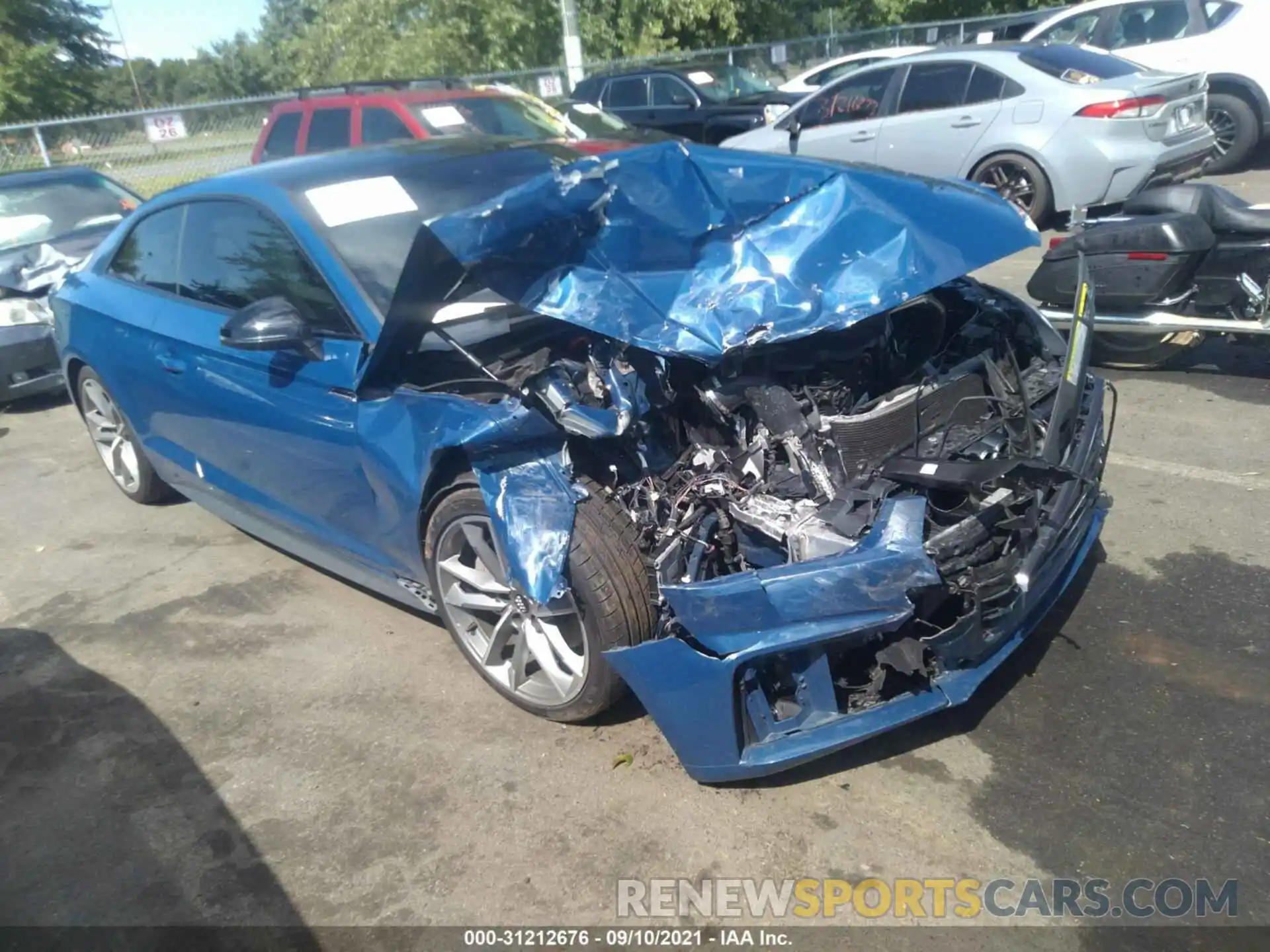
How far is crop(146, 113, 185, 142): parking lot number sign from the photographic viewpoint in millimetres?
15406

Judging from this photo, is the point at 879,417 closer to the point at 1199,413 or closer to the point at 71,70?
the point at 1199,413

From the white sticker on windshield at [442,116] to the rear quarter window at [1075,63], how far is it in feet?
17.0

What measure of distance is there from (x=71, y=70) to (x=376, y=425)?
33066 millimetres

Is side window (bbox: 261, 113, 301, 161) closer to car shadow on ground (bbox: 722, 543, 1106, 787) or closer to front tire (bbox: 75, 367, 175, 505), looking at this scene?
front tire (bbox: 75, 367, 175, 505)

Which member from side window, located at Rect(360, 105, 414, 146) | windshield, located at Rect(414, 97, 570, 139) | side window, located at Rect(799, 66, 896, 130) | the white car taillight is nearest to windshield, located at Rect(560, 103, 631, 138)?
windshield, located at Rect(414, 97, 570, 139)

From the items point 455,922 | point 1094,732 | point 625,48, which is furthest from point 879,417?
point 625,48

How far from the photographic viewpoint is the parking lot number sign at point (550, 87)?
63.0 ft

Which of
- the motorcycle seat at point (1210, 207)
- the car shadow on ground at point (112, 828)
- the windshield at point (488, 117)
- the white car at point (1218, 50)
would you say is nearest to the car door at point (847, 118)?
the windshield at point (488, 117)

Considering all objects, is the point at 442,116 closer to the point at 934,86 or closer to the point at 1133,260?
the point at 934,86

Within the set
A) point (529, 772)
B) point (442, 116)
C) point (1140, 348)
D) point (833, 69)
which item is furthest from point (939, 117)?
point (529, 772)

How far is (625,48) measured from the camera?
77.0 ft

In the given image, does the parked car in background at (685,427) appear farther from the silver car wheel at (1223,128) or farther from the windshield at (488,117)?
the silver car wheel at (1223,128)

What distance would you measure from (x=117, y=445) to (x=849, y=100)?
26.0 ft

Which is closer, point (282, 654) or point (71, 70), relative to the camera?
point (282, 654)
